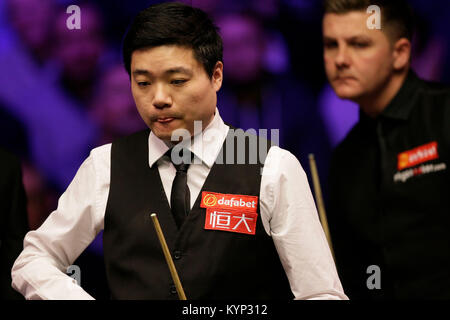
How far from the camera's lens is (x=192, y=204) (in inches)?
91.6

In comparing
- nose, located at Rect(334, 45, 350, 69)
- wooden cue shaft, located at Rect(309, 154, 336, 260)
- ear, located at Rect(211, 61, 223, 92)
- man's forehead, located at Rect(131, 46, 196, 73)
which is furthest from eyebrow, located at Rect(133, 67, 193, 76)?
nose, located at Rect(334, 45, 350, 69)

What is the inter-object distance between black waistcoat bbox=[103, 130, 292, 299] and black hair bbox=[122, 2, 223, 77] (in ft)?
1.17

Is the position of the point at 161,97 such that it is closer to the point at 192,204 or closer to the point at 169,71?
the point at 169,71

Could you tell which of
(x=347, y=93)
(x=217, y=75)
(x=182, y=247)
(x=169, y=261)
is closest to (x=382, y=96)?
(x=347, y=93)

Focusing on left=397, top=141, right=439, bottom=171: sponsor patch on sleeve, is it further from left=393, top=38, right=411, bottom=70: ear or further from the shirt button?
the shirt button

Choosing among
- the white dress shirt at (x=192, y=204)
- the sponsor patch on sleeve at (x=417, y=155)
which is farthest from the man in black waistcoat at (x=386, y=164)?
the white dress shirt at (x=192, y=204)

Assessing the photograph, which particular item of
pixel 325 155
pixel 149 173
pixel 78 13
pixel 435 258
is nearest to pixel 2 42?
pixel 78 13

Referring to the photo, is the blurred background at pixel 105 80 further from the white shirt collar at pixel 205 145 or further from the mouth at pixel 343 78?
the white shirt collar at pixel 205 145

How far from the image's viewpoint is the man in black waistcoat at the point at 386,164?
2.78 meters

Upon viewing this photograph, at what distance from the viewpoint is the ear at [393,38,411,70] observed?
2.98 m

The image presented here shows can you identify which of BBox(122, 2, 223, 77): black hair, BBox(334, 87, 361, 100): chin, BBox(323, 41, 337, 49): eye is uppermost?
BBox(323, 41, 337, 49): eye

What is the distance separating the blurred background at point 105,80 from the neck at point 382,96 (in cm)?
8

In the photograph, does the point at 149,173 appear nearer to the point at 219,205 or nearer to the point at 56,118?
the point at 219,205
